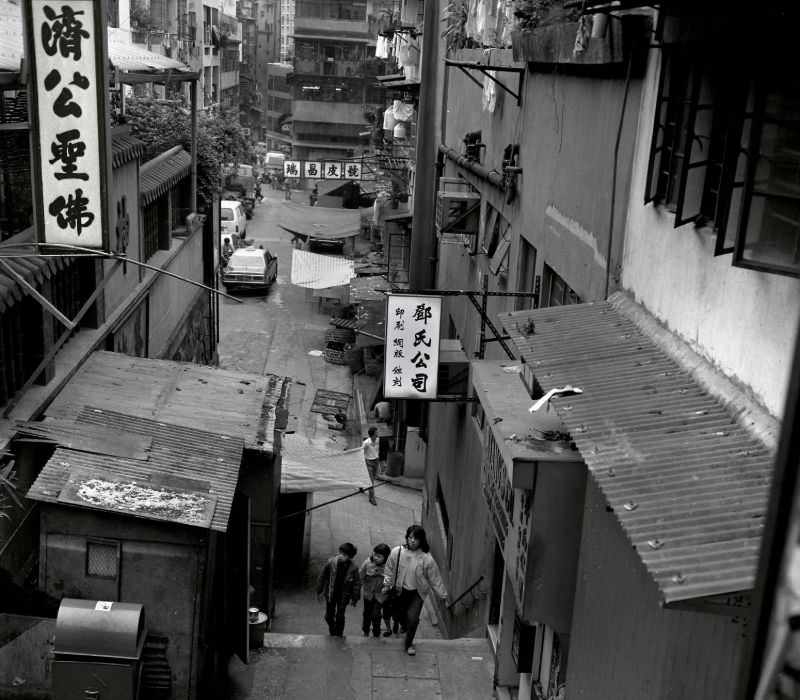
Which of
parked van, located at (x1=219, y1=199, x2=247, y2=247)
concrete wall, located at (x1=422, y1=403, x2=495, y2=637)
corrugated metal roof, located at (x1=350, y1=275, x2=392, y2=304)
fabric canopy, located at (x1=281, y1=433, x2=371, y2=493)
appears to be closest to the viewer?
concrete wall, located at (x1=422, y1=403, x2=495, y2=637)

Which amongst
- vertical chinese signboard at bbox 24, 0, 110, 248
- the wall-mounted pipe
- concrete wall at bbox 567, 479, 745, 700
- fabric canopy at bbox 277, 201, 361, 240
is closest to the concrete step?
concrete wall at bbox 567, 479, 745, 700

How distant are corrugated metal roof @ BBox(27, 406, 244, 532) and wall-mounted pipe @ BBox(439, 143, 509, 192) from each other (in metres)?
5.33

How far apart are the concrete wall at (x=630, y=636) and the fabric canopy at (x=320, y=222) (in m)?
34.9

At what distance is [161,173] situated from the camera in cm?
1819

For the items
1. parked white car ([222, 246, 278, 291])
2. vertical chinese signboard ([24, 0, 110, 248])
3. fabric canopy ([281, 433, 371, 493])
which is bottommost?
parked white car ([222, 246, 278, 291])

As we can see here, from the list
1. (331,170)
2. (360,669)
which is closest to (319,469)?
(360,669)

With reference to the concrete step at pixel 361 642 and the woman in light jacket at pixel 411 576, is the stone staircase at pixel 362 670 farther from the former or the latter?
the woman in light jacket at pixel 411 576

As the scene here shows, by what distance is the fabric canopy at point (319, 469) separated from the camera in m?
14.3

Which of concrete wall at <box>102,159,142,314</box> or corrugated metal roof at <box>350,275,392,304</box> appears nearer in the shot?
concrete wall at <box>102,159,142,314</box>

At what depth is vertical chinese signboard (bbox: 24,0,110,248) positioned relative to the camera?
8.07m

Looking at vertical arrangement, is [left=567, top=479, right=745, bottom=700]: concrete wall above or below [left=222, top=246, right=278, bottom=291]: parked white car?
above

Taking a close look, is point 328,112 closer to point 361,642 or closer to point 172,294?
point 172,294

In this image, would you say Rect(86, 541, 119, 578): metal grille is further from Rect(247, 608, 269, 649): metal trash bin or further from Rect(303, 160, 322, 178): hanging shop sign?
Rect(303, 160, 322, 178): hanging shop sign

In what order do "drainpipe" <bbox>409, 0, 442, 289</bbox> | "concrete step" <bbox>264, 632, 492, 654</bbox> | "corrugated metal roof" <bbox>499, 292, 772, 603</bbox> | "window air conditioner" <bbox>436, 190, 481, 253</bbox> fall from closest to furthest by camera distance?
1. "corrugated metal roof" <bbox>499, 292, 772, 603</bbox>
2. "concrete step" <bbox>264, 632, 492, 654</bbox>
3. "window air conditioner" <bbox>436, 190, 481, 253</bbox>
4. "drainpipe" <bbox>409, 0, 442, 289</bbox>
